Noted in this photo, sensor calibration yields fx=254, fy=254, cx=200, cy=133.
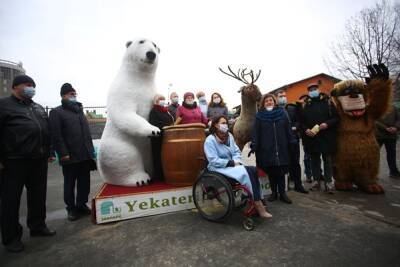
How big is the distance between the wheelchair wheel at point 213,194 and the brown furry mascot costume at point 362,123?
6.54ft

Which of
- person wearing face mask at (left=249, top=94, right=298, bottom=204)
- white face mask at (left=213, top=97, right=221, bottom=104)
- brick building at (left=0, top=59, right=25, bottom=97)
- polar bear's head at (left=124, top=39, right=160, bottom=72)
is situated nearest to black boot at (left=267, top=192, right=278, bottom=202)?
person wearing face mask at (left=249, top=94, right=298, bottom=204)

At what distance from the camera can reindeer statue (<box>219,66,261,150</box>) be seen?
3.54 meters

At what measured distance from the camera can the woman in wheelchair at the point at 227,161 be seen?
244 cm

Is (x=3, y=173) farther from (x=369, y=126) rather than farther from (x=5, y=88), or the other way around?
(x=5, y=88)

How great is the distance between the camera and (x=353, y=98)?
3416 millimetres

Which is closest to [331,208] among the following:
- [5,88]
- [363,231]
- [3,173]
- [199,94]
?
[363,231]

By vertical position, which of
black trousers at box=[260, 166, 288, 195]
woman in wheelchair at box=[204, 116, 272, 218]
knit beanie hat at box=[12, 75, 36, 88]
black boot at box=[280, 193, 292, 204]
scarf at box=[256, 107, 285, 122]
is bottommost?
black boot at box=[280, 193, 292, 204]

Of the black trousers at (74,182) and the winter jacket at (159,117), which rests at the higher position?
the winter jacket at (159,117)

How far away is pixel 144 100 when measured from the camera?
3191 millimetres

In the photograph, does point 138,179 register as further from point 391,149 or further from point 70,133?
point 391,149

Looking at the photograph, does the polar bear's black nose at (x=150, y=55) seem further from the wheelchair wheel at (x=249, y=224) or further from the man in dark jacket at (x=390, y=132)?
the man in dark jacket at (x=390, y=132)

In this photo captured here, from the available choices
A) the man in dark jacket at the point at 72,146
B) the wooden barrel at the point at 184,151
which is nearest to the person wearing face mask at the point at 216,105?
the wooden barrel at the point at 184,151

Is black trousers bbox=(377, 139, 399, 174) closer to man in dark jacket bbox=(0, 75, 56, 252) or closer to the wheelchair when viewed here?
the wheelchair

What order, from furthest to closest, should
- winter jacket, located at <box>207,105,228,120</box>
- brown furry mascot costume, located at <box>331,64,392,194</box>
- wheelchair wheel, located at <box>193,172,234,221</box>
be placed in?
winter jacket, located at <box>207,105,228,120</box> < brown furry mascot costume, located at <box>331,64,392,194</box> < wheelchair wheel, located at <box>193,172,234,221</box>
